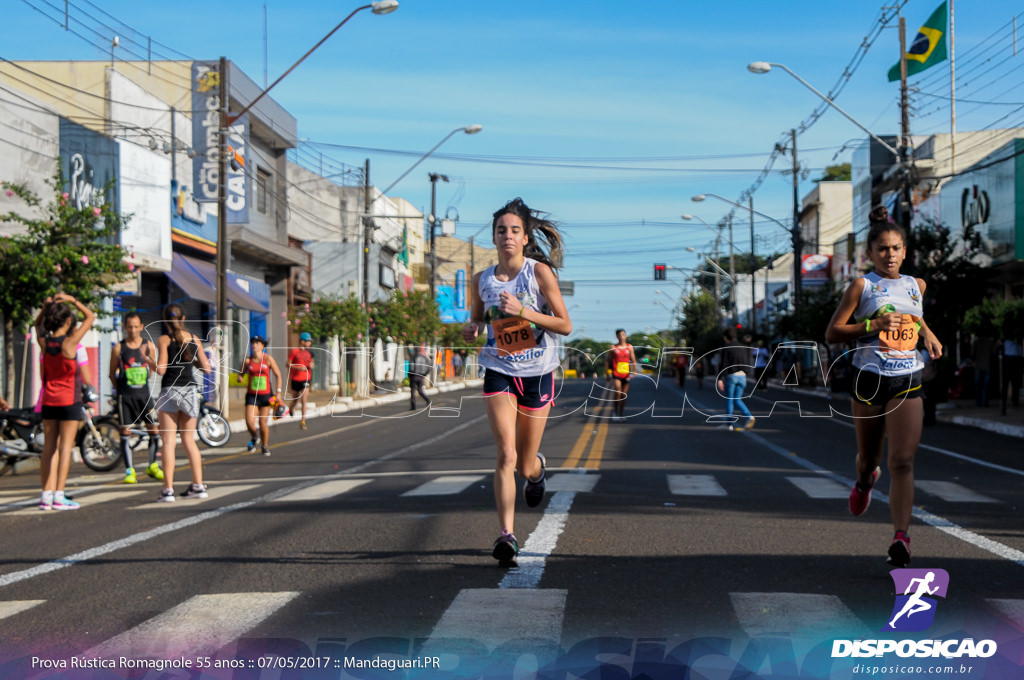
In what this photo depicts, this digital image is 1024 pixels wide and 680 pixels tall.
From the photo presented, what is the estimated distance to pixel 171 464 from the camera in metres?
11.4

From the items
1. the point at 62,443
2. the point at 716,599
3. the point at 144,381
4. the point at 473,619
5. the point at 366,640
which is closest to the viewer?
the point at 366,640

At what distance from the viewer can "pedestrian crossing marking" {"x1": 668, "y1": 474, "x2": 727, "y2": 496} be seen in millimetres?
11438

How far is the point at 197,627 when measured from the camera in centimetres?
558

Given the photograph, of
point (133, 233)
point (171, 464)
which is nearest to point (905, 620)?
point (171, 464)

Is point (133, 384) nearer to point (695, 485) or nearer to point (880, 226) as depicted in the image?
point (695, 485)

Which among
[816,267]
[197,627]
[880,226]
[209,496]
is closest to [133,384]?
[209,496]

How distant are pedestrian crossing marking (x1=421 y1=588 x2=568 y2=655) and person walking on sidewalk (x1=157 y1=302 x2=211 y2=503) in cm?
556

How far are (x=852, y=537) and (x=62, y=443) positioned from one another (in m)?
7.30

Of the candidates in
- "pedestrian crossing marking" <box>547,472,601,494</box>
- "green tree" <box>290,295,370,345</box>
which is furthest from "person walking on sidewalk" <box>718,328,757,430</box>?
"green tree" <box>290,295,370,345</box>

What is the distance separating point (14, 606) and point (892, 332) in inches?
209

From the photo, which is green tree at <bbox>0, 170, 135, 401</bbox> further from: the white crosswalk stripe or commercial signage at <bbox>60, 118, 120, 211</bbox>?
the white crosswalk stripe

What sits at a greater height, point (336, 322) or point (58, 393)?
point (336, 322)

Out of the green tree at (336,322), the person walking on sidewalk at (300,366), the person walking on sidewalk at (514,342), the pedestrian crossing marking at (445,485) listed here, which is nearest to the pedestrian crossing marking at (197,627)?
the person walking on sidewalk at (514,342)

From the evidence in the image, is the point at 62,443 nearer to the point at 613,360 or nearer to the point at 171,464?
the point at 171,464
